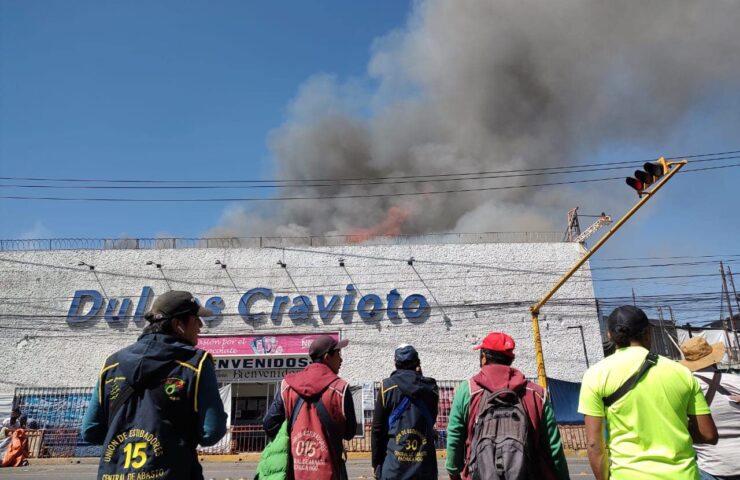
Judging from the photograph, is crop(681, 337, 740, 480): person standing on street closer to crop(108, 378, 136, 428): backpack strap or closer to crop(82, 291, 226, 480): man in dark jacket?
crop(82, 291, 226, 480): man in dark jacket

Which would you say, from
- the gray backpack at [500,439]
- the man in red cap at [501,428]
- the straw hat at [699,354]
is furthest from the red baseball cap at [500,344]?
the straw hat at [699,354]

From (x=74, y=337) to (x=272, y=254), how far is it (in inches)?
327

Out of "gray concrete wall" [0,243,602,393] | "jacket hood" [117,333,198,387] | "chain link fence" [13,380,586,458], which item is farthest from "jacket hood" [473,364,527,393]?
"gray concrete wall" [0,243,602,393]

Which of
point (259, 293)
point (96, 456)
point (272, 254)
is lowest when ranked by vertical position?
point (96, 456)

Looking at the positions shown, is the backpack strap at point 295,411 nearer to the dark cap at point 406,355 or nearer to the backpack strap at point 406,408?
the backpack strap at point 406,408

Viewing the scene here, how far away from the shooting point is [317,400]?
137 inches

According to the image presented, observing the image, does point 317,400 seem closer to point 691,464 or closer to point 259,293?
point 691,464

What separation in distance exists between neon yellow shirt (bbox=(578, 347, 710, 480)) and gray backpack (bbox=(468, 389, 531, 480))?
345 millimetres

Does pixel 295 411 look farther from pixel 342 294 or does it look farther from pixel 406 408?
pixel 342 294

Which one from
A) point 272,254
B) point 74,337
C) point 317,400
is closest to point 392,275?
point 272,254

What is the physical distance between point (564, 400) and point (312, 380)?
1717 centimetres

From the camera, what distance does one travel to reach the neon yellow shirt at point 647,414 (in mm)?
2619

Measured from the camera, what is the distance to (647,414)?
268 centimetres

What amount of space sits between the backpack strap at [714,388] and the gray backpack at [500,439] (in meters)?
1.30
